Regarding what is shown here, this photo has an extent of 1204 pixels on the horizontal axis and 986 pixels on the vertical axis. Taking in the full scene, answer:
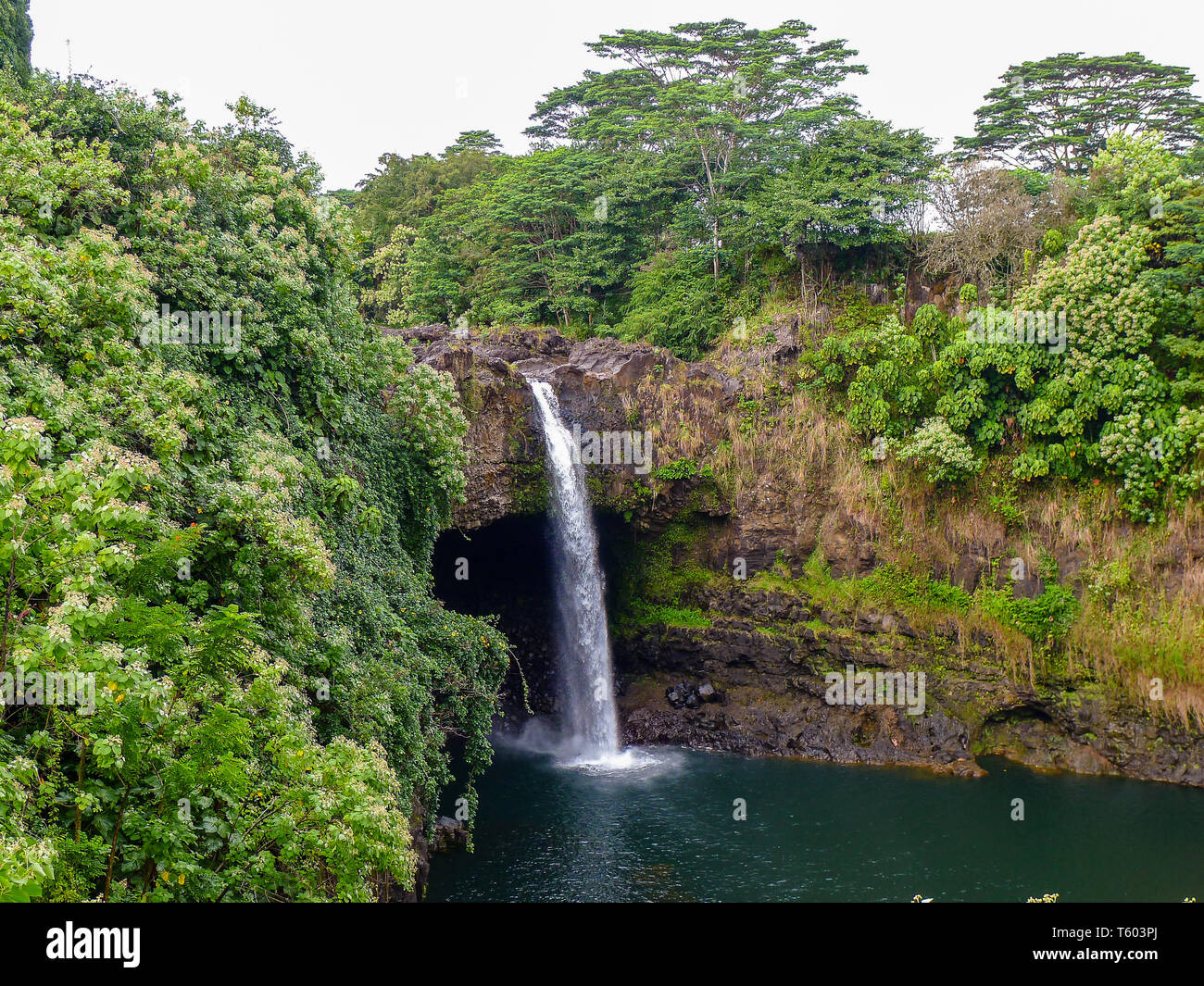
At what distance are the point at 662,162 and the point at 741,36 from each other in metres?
6.43

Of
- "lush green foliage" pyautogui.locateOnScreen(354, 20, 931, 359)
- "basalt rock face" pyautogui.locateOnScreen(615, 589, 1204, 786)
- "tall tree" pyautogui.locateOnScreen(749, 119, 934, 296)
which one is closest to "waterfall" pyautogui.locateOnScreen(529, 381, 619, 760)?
"basalt rock face" pyautogui.locateOnScreen(615, 589, 1204, 786)

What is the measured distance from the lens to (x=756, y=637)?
22.3 m

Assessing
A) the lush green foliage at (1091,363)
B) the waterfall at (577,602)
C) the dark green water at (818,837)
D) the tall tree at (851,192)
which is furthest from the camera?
the tall tree at (851,192)

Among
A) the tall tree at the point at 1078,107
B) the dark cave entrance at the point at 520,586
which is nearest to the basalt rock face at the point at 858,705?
the dark cave entrance at the point at 520,586

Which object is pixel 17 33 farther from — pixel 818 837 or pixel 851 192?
pixel 818 837

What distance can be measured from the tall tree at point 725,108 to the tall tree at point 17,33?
16856 mm

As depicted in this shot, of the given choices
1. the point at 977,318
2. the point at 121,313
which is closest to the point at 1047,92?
the point at 977,318

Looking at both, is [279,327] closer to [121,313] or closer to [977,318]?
[121,313]

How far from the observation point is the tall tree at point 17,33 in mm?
21478

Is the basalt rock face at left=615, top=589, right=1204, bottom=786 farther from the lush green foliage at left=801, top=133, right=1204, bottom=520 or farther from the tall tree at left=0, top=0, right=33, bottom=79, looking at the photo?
the tall tree at left=0, top=0, right=33, bottom=79

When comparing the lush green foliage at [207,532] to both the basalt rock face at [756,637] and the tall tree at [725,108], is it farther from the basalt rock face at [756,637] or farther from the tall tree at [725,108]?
the tall tree at [725,108]

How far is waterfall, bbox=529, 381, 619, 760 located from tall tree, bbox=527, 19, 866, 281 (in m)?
8.18

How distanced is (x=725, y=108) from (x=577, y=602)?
16.3m

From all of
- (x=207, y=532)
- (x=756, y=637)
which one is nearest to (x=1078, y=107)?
(x=756, y=637)
